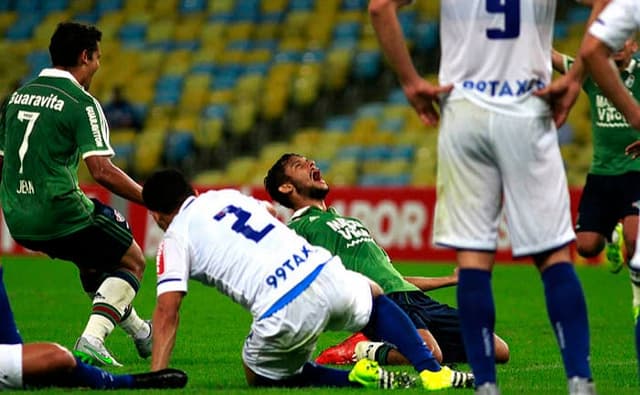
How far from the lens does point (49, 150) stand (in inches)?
317

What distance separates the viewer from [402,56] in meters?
5.78

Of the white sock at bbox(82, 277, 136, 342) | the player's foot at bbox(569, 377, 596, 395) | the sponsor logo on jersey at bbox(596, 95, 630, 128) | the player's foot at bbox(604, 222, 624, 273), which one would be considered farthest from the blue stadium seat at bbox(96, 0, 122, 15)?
the player's foot at bbox(569, 377, 596, 395)

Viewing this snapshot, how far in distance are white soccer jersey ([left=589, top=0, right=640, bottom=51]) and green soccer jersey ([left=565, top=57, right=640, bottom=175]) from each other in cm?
439

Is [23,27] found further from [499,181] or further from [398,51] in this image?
[499,181]

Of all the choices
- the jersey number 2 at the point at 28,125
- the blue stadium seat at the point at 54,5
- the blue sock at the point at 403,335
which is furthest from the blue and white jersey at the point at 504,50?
the blue stadium seat at the point at 54,5

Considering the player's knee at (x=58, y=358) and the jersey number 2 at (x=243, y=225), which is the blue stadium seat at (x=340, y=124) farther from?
the player's knee at (x=58, y=358)

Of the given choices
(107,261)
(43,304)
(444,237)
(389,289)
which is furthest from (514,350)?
(43,304)

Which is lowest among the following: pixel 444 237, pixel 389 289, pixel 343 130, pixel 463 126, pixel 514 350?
pixel 343 130

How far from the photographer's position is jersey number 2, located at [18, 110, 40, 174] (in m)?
8.06

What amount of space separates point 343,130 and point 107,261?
14601mm

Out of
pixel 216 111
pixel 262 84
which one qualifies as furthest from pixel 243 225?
pixel 262 84

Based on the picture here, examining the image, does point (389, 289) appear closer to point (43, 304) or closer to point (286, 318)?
point (286, 318)

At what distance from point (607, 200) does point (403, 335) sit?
12.9 feet

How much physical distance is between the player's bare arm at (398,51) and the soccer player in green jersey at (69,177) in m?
2.65
